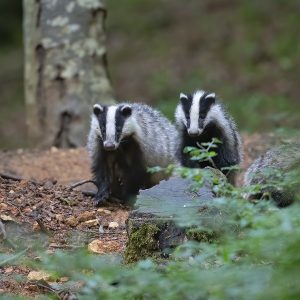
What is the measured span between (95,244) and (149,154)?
1984 mm

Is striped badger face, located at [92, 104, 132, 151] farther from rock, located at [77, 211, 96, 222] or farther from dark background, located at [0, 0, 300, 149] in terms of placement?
dark background, located at [0, 0, 300, 149]

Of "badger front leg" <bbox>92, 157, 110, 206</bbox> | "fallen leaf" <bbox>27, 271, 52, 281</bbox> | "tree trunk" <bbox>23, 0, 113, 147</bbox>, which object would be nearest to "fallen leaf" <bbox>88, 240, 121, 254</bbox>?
"fallen leaf" <bbox>27, 271, 52, 281</bbox>

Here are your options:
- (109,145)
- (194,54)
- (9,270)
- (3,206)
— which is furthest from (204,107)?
(194,54)

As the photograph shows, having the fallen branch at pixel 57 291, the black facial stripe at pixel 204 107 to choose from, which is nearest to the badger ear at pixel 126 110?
the black facial stripe at pixel 204 107

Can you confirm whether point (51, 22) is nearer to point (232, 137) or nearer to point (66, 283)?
point (232, 137)

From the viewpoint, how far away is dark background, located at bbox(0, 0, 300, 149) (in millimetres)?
15219

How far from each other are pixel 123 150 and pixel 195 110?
683 millimetres

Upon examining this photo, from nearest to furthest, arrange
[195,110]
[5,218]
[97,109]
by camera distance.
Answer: [5,218], [97,109], [195,110]

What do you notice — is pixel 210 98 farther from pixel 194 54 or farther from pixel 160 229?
pixel 194 54

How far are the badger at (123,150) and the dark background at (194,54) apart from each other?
20.0 feet

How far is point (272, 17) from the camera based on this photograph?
1666 centimetres

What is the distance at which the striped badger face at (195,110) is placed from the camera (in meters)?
7.52

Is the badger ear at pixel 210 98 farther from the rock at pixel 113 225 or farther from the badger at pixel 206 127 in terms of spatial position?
the rock at pixel 113 225

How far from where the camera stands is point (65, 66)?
9711 millimetres
